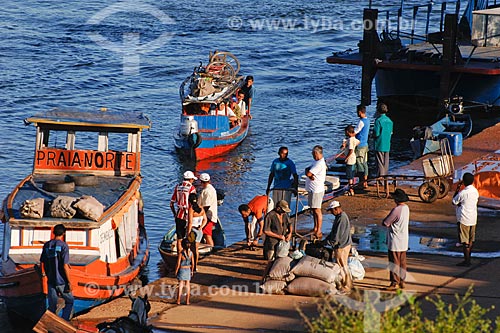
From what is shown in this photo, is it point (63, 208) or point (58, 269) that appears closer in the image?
point (58, 269)

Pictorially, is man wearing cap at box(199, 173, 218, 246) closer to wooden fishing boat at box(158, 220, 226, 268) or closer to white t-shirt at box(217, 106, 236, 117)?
wooden fishing boat at box(158, 220, 226, 268)

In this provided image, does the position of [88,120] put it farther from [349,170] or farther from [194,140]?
[194,140]

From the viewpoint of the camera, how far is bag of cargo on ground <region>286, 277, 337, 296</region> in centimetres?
1569

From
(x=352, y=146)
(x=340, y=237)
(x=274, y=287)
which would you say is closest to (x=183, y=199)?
(x=274, y=287)

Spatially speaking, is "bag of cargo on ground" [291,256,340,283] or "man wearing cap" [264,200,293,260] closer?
"bag of cargo on ground" [291,256,340,283]

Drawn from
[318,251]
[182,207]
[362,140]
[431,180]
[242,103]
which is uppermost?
[362,140]

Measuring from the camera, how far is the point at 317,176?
19047 millimetres

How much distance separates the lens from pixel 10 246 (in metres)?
17.0

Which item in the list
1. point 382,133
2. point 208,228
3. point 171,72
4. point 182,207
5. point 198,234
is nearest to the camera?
point 198,234

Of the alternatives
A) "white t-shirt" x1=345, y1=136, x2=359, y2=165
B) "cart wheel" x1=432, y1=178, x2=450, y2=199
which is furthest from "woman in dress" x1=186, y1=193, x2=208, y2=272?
"cart wheel" x1=432, y1=178, x2=450, y2=199

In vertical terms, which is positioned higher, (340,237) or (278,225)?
(340,237)

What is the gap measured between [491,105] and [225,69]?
993cm

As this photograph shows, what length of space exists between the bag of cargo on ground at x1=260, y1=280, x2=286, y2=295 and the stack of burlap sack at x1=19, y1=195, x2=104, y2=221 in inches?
119

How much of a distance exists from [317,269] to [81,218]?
4.01 meters
